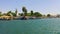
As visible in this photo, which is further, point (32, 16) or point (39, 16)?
point (39, 16)

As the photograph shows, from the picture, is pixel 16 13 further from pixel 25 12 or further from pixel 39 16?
pixel 39 16

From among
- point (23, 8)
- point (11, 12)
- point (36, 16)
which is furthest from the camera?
point (36, 16)

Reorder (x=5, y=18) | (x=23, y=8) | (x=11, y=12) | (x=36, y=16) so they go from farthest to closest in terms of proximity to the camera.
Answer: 1. (x=36, y=16)
2. (x=11, y=12)
3. (x=23, y=8)
4. (x=5, y=18)

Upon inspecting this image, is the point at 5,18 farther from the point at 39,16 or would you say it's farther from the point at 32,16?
the point at 39,16

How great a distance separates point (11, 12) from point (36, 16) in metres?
25.9

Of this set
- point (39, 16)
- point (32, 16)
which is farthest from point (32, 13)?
point (39, 16)

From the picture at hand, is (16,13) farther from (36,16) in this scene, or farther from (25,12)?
(36,16)

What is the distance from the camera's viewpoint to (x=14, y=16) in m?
156

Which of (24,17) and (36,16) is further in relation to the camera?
(36,16)

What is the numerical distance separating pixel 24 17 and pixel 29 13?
24.0m

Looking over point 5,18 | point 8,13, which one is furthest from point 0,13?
point 5,18

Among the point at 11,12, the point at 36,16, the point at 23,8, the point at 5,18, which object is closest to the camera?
the point at 5,18

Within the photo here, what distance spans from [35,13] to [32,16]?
369 inches

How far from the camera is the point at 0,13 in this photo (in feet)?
510
